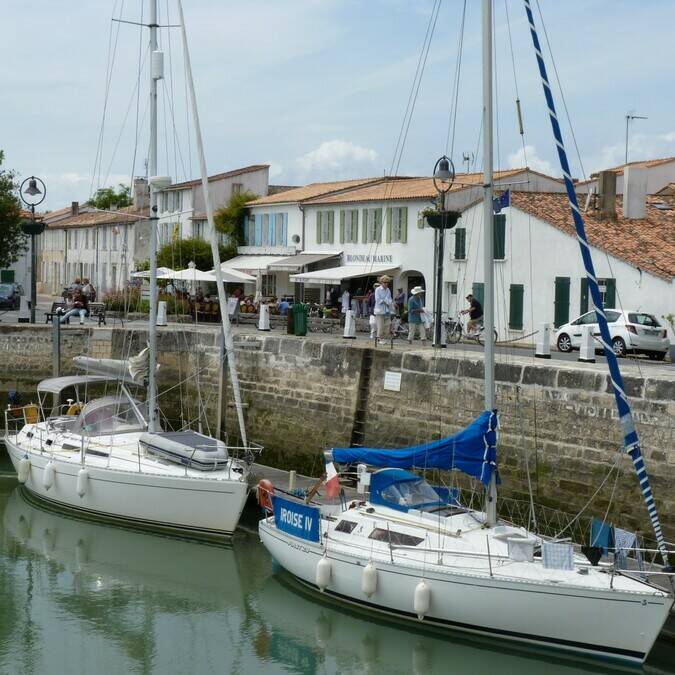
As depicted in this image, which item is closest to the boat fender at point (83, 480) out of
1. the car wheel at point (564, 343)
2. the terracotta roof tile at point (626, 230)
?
the car wheel at point (564, 343)

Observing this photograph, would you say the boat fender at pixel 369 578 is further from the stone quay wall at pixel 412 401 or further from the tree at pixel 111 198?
the tree at pixel 111 198

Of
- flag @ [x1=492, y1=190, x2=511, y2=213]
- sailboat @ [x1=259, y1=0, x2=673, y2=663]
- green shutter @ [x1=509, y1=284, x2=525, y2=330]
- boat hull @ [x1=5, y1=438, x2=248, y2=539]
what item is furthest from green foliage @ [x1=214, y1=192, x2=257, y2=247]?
flag @ [x1=492, y1=190, x2=511, y2=213]

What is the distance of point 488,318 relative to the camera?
14.5m

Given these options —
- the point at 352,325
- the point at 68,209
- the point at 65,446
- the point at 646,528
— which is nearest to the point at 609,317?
the point at 352,325

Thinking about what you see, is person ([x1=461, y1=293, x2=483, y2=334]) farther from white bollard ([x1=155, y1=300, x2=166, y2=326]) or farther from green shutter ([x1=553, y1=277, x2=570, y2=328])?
white bollard ([x1=155, y1=300, x2=166, y2=326])

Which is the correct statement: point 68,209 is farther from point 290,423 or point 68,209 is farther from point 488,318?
point 488,318

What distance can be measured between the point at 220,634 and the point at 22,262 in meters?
57.7

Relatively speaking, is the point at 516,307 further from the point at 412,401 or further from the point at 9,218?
the point at 9,218

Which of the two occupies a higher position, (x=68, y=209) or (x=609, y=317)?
(x=68, y=209)

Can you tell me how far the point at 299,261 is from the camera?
1673 inches

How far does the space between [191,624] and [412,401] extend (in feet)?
22.6

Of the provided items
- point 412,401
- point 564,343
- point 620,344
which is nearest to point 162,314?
point 412,401

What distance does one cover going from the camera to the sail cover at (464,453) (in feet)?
49.2

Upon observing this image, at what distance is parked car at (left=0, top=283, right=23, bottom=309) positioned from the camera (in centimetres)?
4238
